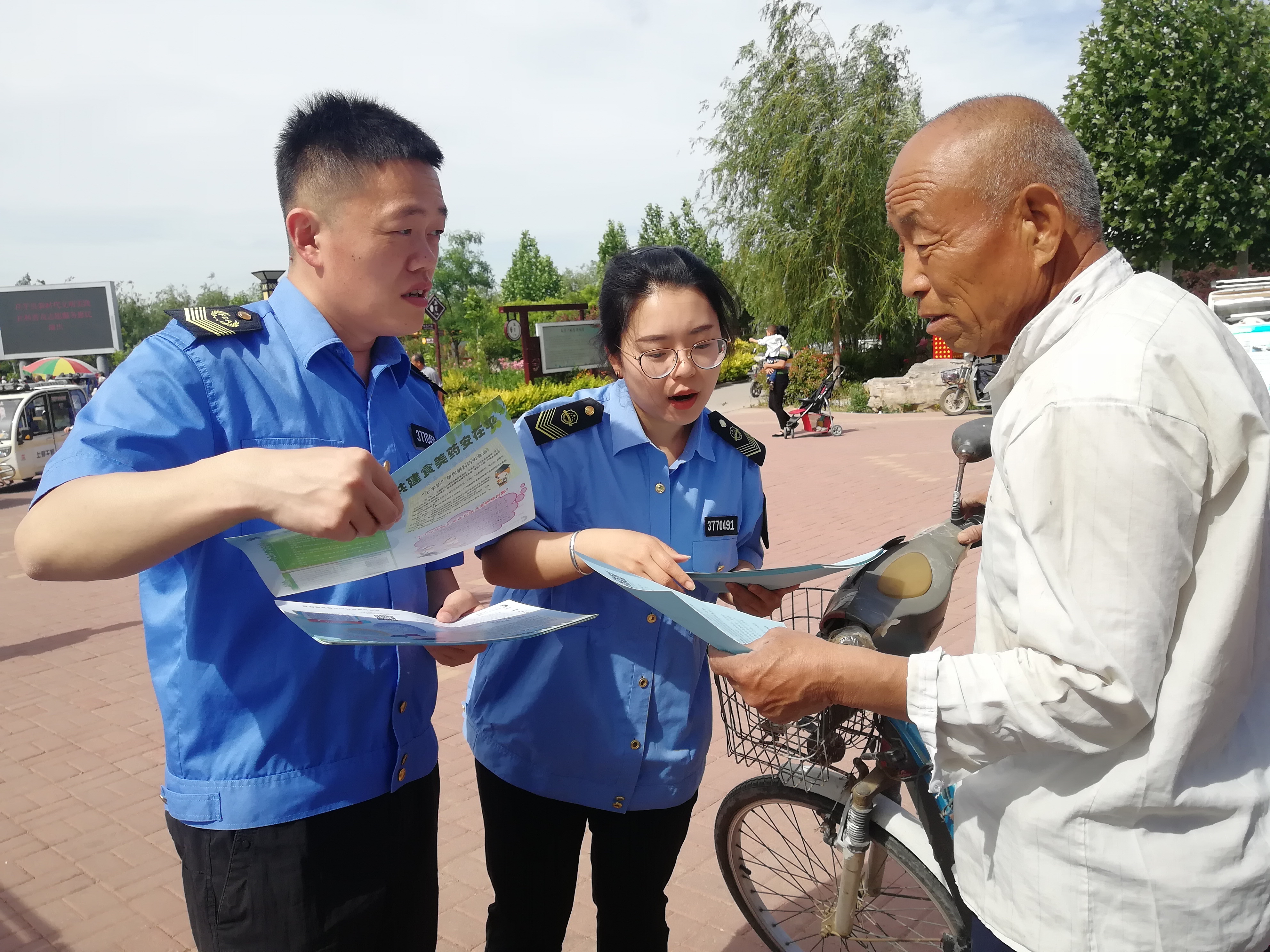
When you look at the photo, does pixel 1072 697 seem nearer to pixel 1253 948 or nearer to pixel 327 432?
→ pixel 1253 948

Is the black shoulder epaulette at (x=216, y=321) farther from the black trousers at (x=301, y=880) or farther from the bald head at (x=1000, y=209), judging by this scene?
the bald head at (x=1000, y=209)

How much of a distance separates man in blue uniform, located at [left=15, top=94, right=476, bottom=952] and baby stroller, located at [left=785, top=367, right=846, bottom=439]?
46.5 feet

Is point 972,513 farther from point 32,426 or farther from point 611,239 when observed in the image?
point 611,239

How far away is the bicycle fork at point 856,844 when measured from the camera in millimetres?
2096

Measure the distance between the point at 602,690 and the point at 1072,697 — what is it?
1.09m

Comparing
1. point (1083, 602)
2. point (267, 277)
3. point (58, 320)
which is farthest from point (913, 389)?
point (58, 320)

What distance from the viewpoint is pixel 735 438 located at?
2.21m

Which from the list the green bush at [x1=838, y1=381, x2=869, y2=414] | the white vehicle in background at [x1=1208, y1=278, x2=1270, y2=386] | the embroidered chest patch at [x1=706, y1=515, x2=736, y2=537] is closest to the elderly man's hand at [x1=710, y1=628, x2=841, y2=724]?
the embroidered chest patch at [x1=706, y1=515, x2=736, y2=537]

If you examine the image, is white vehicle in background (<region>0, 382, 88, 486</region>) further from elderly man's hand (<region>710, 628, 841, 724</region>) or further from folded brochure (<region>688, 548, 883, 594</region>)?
elderly man's hand (<region>710, 628, 841, 724</region>)

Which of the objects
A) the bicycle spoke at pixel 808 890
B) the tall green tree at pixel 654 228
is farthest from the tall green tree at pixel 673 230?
the bicycle spoke at pixel 808 890

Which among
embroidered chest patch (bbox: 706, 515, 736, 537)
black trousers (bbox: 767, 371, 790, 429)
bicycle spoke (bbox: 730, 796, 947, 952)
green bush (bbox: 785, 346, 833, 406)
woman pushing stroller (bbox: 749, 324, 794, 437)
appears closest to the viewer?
embroidered chest patch (bbox: 706, 515, 736, 537)

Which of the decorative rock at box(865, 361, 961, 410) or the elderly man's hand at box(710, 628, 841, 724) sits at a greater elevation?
the elderly man's hand at box(710, 628, 841, 724)

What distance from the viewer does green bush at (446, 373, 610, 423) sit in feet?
57.3

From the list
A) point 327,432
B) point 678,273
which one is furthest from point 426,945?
point 678,273
